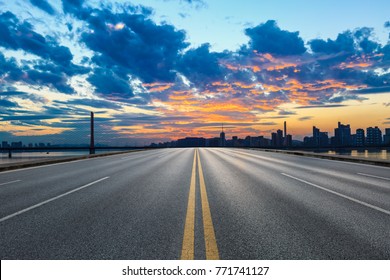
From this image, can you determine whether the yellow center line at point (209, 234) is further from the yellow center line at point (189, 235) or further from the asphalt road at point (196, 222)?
the yellow center line at point (189, 235)

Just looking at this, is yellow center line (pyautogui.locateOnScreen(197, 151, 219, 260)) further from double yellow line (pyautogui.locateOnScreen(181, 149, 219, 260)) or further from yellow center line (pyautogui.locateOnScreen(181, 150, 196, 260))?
yellow center line (pyautogui.locateOnScreen(181, 150, 196, 260))

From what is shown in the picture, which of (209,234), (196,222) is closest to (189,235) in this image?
(209,234)

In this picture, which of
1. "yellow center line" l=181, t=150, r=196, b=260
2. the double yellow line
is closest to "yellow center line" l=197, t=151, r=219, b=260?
the double yellow line

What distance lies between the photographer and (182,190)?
10219mm

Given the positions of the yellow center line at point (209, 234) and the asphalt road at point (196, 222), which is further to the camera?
the asphalt road at point (196, 222)

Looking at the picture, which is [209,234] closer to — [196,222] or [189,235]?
[189,235]

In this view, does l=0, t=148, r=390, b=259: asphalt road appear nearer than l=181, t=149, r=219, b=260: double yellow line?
No

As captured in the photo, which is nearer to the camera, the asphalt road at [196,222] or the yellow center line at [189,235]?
the yellow center line at [189,235]

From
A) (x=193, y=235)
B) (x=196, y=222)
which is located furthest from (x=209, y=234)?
(x=196, y=222)

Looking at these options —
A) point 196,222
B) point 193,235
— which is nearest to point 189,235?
point 193,235

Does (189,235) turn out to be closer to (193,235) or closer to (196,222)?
(193,235)

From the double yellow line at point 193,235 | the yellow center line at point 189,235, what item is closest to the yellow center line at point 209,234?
the double yellow line at point 193,235

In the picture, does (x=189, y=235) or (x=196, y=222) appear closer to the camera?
(x=189, y=235)
